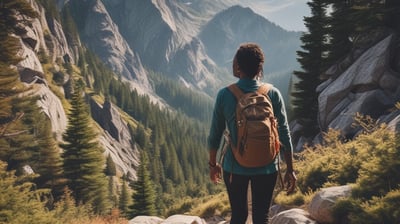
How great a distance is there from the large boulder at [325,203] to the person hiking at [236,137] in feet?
8.47

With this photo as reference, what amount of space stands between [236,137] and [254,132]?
0.29 meters

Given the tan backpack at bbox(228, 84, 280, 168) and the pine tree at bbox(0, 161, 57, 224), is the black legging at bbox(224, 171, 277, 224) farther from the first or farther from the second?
the pine tree at bbox(0, 161, 57, 224)

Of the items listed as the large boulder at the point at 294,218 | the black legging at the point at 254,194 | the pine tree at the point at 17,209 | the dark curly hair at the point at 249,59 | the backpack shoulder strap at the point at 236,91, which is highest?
the dark curly hair at the point at 249,59

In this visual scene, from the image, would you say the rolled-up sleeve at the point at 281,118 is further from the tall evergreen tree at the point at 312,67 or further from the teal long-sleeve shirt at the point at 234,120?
the tall evergreen tree at the point at 312,67

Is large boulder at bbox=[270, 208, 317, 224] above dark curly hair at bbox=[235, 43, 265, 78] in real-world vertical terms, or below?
below

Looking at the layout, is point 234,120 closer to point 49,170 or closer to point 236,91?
point 236,91

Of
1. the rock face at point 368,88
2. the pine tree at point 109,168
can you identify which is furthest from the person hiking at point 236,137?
the pine tree at point 109,168

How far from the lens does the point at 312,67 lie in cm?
2959

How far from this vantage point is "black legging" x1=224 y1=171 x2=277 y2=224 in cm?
399

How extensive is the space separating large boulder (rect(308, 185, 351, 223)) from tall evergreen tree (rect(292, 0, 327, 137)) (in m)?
23.1

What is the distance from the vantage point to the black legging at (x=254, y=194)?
3.99 meters

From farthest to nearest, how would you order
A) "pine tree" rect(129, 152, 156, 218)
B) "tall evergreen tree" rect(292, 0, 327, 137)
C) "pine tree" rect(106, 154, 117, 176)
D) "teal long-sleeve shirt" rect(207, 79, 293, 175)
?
"pine tree" rect(106, 154, 117, 176)
"pine tree" rect(129, 152, 156, 218)
"tall evergreen tree" rect(292, 0, 327, 137)
"teal long-sleeve shirt" rect(207, 79, 293, 175)

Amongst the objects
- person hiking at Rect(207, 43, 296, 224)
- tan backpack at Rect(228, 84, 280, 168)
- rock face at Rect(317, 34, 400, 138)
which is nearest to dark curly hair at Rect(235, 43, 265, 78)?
person hiking at Rect(207, 43, 296, 224)

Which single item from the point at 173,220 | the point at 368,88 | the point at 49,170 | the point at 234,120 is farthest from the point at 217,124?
the point at 49,170
